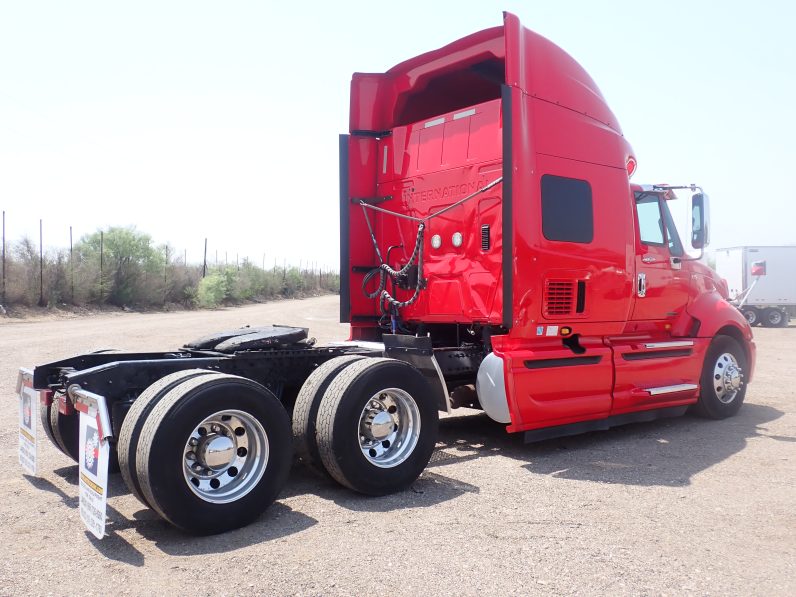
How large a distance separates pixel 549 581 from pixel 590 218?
4.02 metres

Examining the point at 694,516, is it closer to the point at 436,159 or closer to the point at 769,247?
the point at 436,159

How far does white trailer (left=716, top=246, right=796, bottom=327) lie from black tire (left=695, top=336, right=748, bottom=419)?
21.0 m

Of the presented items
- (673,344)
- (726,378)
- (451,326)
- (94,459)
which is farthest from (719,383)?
(94,459)

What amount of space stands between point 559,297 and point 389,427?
2256 millimetres

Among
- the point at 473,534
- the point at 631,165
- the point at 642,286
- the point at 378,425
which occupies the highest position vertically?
the point at 631,165

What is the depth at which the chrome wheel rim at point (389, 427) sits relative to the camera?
487 cm

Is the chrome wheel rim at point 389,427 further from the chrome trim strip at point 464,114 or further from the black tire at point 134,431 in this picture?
the chrome trim strip at point 464,114

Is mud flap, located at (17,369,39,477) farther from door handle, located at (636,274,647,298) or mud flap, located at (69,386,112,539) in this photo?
door handle, located at (636,274,647,298)

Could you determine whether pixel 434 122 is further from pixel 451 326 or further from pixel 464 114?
pixel 451 326

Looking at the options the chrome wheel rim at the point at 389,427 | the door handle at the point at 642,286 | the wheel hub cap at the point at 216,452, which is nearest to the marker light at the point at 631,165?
the door handle at the point at 642,286

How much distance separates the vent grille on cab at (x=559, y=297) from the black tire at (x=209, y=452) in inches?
113

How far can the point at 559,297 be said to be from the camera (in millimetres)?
6223

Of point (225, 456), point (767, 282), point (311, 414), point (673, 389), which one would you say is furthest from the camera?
point (767, 282)

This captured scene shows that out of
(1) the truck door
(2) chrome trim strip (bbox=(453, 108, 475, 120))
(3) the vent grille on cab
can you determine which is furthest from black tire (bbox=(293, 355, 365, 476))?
(1) the truck door
